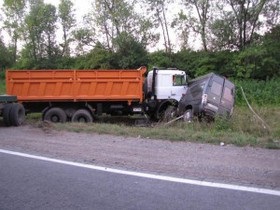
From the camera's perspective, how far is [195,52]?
37.9 metres

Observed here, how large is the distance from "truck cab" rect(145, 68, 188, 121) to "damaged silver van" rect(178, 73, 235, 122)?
3.30 feet

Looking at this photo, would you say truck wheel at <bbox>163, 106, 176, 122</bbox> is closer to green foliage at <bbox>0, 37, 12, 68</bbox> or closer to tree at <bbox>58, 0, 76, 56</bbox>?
tree at <bbox>58, 0, 76, 56</bbox>

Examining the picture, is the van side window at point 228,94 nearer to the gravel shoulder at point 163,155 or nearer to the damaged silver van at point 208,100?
the damaged silver van at point 208,100

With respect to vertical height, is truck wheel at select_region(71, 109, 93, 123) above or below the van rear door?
below

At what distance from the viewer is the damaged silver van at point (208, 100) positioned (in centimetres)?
1472

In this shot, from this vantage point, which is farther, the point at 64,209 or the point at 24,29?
the point at 24,29

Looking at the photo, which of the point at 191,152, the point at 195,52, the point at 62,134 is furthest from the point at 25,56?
the point at 191,152

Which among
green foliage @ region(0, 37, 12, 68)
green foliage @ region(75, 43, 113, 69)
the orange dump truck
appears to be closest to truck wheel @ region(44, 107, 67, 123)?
the orange dump truck

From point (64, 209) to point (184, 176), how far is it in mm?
2369

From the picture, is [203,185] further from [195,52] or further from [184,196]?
[195,52]

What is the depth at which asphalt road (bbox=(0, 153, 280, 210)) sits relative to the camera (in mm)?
5230

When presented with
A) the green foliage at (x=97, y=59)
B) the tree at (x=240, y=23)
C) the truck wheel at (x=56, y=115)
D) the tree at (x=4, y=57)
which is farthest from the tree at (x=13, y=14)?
the truck wheel at (x=56, y=115)

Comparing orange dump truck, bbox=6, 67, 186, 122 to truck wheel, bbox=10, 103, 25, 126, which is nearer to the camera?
truck wheel, bbox=10, 103, 25, 126

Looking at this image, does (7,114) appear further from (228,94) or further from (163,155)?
(228,94)
